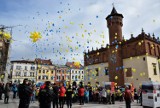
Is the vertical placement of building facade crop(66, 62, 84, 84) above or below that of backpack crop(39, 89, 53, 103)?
above

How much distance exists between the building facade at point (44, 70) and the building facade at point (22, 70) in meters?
2.11

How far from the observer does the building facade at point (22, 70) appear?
66125 mm

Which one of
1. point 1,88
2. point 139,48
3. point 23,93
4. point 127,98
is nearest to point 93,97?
point 127,98

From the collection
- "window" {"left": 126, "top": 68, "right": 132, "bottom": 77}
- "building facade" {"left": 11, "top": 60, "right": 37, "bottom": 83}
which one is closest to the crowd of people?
"window" {"left": 126, "top": 68, "right": 132, "bottom": 77}

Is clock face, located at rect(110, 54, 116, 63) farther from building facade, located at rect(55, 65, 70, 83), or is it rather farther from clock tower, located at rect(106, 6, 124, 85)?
building facade, located at rect(55, 65, 70, 83)

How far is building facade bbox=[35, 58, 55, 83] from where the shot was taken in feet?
224

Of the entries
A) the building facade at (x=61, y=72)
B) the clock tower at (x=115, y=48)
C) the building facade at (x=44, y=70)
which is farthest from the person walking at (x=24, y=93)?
the building facade at (x=61, y=72)

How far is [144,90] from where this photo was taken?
14.2 m

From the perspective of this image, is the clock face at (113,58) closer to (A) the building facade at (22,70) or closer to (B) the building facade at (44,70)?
(B) the building facade at (44,70)

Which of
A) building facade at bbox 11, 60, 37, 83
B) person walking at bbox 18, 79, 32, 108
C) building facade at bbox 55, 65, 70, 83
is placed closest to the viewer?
person walking at bbox 18, 79, 32, 108

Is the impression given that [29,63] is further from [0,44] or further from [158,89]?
[158,89]

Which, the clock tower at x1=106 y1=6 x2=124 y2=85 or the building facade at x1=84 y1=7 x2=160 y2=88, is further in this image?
the clock tower at x1=106 y1=6 x2=124 y2=85

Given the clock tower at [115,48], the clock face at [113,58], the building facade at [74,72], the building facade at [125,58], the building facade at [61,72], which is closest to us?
the building facade at [125,58]

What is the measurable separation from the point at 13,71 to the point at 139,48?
53344mm
